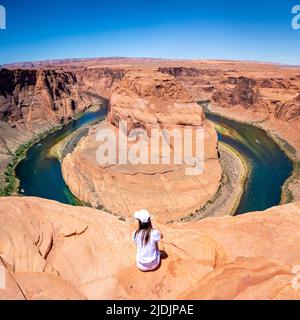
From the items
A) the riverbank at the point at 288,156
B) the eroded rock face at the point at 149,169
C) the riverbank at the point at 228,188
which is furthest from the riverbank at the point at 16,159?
the riverbank at the point at 288,156

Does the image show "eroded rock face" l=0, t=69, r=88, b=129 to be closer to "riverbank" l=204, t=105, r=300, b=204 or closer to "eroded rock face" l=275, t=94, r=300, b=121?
"riverbank" l=204, t=105, r=300, b=204

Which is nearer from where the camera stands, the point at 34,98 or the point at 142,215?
the point at 142,215

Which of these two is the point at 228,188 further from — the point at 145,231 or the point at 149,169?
→ the point at 145,231

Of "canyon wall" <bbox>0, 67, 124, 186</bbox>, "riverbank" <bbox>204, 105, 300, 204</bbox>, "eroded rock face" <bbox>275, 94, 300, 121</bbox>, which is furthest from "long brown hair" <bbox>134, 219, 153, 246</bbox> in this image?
"eroded rock face" <bbox>275, 94, 300, 121</bbox>

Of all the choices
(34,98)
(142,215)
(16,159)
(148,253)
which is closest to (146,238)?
(148,253)

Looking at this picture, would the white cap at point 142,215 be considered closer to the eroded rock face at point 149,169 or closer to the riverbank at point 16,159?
the eroded rock face at point 149,169
